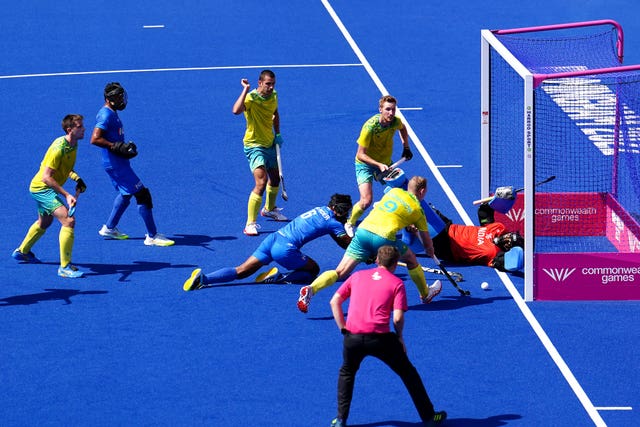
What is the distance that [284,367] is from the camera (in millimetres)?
12789

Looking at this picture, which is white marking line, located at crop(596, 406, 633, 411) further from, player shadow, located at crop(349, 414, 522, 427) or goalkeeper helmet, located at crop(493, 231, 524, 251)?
goalkeeper helmet, located at crop(493, 231, 524, 251)

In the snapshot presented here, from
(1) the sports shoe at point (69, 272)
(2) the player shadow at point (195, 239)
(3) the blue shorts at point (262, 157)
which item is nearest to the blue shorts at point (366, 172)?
(3) the blue shorts at point (262, 157)

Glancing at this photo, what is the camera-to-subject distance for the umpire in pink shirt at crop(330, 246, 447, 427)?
1091 cm

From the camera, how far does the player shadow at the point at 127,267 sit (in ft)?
50.6

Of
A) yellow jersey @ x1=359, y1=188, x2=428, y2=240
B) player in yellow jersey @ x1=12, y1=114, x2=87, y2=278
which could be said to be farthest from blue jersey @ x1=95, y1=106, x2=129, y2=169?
yellow jersey @ x1=359, y1=188, x2=428, y2=240

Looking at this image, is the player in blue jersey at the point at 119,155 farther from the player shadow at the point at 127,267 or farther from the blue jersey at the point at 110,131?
the player shadow at the point at 127,267

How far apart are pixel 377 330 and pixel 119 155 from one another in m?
6.29

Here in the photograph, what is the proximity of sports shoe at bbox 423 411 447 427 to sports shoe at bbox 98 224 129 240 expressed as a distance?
22.1 ft

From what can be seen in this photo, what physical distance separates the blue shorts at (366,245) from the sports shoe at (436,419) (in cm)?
276

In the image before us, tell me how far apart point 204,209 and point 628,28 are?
13.1 meters

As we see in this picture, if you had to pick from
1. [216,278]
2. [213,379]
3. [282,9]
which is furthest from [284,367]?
[282,9]

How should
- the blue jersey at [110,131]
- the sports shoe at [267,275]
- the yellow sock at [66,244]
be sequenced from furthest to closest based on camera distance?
the blue jersey at [110,131] → the sports shoe at [267,275] → the yellow sock at [66,244]

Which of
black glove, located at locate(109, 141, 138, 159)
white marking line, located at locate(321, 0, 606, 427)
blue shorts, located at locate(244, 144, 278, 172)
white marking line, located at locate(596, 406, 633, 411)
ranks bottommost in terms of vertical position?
white marking line, located at locate(596, 406, 633, 411)

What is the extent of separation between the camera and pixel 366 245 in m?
13.8
